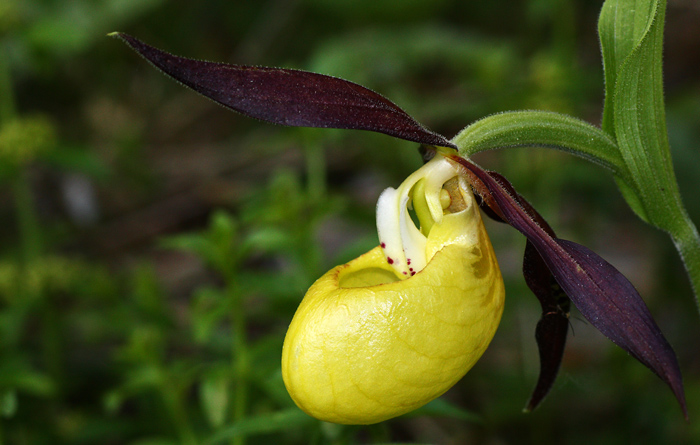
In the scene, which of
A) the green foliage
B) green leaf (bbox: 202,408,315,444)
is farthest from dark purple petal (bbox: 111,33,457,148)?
green leaf (bbox: 202,408,315,444)

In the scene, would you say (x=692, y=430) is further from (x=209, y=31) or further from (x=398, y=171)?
(x=209, y=31)

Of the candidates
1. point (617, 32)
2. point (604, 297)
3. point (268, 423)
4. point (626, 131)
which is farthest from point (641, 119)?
point (268, 423)

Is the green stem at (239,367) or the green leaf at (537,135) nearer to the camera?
the green leaf at (537,135)

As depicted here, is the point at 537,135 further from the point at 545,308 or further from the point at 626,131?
the point at 545,308

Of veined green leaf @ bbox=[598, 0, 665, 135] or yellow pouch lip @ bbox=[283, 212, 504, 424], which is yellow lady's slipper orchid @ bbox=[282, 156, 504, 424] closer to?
yellow pouch lip @ bbox=[283, 212, 504, 424]

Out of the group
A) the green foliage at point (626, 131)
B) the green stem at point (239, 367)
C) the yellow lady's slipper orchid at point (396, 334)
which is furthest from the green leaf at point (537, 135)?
the green stem at point (239, 367)

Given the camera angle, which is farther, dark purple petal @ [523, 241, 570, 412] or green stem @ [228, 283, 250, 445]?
green stem @ [228, 283, 250, 445]

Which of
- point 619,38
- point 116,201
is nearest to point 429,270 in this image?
point 619,38

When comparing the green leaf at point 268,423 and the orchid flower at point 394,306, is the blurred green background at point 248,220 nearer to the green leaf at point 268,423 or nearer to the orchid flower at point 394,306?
the green leaf at point 268,423
